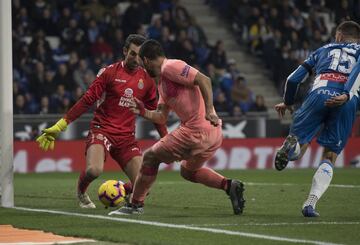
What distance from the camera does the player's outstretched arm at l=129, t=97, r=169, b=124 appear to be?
426 inches

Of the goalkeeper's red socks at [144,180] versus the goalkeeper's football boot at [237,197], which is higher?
the goalkeeper's red socks at [144,180]

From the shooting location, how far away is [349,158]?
24.0 m

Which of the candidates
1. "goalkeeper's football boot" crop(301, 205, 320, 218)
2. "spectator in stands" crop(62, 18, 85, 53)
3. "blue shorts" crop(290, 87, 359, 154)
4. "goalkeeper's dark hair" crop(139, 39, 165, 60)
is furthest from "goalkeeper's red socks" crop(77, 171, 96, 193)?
"spectator in stands" crop(62, 18, 85, 53)

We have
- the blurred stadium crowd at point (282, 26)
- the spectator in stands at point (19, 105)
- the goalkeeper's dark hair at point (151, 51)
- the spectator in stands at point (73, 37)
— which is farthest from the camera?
the blurred stadium crowd at point (282, 26)

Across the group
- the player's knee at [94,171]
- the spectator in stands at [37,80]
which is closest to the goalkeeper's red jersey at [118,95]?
Result: the player's knee at [94,171]

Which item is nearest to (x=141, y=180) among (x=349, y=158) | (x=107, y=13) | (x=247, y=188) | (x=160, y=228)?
(x=160, y=228)

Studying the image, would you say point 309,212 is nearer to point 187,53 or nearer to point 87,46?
point 87,46

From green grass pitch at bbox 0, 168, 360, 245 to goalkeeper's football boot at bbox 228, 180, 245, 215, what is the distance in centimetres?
12

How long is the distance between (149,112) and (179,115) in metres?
0.35

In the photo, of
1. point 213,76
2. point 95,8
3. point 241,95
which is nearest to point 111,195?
point 241,95

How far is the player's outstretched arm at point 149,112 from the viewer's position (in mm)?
10828

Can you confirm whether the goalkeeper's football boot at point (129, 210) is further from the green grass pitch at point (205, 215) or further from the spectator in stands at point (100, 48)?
the spectator in stands at point (100, 48)

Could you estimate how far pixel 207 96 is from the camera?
10609 millimetres

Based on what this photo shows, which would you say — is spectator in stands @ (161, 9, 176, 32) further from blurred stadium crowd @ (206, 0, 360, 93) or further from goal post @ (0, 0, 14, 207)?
goal post @ (0, 0, 14, 207)
